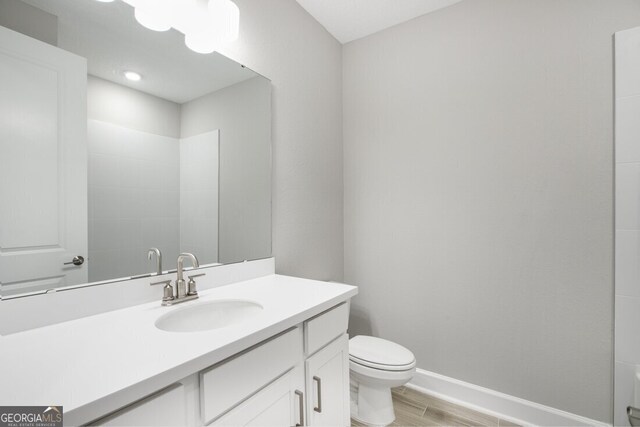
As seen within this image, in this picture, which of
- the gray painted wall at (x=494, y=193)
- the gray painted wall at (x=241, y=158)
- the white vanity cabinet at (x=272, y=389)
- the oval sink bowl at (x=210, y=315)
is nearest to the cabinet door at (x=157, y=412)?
the white vanity cabinet at (x=272, y=389)

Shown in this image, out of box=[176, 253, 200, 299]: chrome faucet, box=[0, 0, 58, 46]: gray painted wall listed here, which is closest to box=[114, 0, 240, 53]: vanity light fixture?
box=[0, 0, 58, 46]: gray painted wall

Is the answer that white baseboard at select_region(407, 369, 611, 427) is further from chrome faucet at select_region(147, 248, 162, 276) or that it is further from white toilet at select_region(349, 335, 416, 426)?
chrome faucet at select_region(147, 248, 162, 276)

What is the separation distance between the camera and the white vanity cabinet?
64 cm

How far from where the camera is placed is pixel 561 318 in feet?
5.07

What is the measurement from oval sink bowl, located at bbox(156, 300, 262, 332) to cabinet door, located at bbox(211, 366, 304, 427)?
0.87 feet

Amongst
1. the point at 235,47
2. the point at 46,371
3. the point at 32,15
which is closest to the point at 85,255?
the point at 46,371

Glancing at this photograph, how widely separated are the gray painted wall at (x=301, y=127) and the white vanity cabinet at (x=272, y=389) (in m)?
0.67

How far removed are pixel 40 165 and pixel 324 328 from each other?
42.5 inches

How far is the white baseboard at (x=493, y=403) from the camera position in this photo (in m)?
1.53

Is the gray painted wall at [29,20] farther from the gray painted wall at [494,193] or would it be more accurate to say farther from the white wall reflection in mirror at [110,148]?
the gray painted wall at [494,193]

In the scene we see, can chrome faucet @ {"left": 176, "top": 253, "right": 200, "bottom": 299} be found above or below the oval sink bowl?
above

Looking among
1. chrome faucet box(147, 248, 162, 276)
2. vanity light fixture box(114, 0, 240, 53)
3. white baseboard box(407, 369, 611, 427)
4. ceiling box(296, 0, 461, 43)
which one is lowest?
white baseboard box(407, 369, 611, 427)

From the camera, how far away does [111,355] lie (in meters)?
0.68

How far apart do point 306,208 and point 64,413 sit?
1.52 meters
